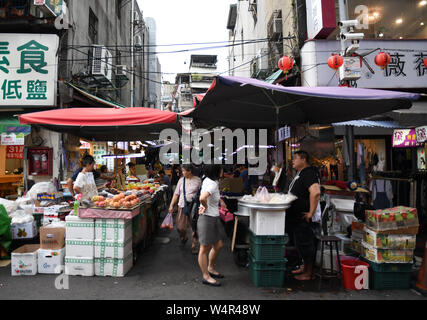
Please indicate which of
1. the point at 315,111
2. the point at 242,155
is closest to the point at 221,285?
the point at 315,111

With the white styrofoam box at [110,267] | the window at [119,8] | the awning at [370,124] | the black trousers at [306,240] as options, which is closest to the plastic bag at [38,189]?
the white styrofoam box at [110,267]

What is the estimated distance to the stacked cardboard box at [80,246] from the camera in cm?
501

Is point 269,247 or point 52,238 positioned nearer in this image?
point 269,247

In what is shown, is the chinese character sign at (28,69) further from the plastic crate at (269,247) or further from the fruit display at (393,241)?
the fruit display at (393,241)

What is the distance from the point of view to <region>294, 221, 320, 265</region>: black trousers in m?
Answer: 4.84

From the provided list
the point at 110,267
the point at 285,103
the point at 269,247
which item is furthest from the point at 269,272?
the point at 285,103

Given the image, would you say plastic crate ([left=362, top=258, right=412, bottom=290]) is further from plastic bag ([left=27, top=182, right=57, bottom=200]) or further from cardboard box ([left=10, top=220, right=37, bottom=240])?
plastic bag ([left=27, top=182, right=57, bottom=200])

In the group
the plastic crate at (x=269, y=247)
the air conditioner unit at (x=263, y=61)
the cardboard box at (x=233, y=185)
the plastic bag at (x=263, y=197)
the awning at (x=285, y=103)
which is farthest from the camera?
the air conditioner unit at (x=263, y=61)

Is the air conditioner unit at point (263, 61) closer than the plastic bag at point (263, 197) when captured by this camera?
No

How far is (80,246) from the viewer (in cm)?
505

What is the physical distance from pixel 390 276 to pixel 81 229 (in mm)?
5397

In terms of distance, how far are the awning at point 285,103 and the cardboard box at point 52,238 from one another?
3.72 metres

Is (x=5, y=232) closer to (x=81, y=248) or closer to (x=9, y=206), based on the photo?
(x=9, y=206)

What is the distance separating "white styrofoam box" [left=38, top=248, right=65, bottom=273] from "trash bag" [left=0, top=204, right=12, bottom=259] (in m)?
1.26
